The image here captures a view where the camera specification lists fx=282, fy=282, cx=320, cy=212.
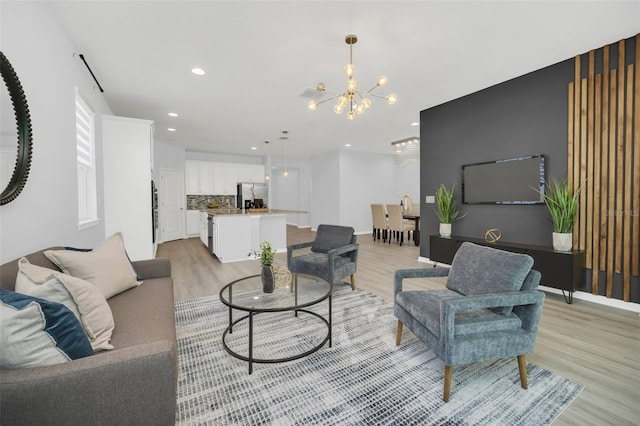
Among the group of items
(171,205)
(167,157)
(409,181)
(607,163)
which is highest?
(167,157)

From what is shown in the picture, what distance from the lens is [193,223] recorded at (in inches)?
338

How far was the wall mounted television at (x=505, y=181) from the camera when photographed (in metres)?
3.70

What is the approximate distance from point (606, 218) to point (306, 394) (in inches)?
146

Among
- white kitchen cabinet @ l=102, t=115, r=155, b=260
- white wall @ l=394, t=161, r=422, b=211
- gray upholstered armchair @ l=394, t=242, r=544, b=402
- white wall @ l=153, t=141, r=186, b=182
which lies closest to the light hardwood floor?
gray upholstered armchair @ l=394, t=242, r=544, b=402

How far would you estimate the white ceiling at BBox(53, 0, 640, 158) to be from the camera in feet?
7.96

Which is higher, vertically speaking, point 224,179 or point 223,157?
point 223,157

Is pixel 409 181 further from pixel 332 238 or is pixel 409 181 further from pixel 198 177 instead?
pixel 198 177

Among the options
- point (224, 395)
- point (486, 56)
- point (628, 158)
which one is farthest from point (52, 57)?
point (628, 158)

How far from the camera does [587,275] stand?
329 cm

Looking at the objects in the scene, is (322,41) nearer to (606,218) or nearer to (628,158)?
(628,158)

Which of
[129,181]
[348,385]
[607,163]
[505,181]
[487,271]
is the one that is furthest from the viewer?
[129,181]

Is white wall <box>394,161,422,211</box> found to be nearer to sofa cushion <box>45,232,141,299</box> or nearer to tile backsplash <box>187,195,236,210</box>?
tile backsplash <box>187,195,236,210</box>

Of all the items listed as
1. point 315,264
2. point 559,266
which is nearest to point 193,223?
Answer: point 315,264

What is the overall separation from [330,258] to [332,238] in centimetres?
68
